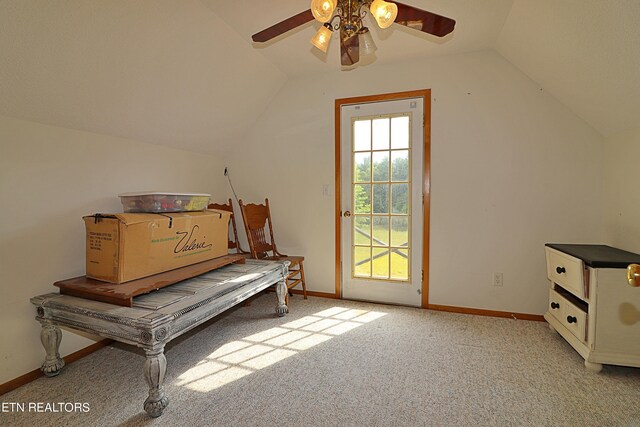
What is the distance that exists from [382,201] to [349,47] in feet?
5.25

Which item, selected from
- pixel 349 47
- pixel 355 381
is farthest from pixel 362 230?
pixel 349 47

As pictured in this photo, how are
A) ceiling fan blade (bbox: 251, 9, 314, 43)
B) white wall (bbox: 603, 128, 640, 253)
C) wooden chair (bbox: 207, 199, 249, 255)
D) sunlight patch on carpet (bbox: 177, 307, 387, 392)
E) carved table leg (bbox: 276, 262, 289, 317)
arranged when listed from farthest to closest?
wooden chair (bbox: 207, 199, 249, 255) → carved table leg (bbox: 276, 262, 289, 317) → white wall (bbox: 603, 128, 640, 253) → sunlight patch on carpet (bbox: 177, 307, 387, 392) → ceiling fan blade (bbox: 251, 9, 314, 43)

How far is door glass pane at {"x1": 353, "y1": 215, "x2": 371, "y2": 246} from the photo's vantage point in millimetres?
2981

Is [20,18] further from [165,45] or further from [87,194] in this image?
[87,194]

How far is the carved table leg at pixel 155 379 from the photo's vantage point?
1.42 meters

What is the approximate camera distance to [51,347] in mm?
1750

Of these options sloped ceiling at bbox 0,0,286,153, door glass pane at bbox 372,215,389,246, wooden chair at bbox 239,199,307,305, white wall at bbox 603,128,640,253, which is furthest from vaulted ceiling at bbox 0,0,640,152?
door glass pane at bbox 372,215,389,246

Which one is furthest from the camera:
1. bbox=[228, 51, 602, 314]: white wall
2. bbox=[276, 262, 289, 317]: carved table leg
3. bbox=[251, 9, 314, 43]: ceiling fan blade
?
bbox=[276, 262, 289, 317]: carved table leg

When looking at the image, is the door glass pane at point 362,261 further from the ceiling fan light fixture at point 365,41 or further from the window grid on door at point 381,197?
the ceiling fan light fixture at point 365,41

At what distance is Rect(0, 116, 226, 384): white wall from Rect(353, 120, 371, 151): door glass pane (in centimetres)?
197

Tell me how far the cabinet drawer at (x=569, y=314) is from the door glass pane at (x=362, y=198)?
1589 millimetres

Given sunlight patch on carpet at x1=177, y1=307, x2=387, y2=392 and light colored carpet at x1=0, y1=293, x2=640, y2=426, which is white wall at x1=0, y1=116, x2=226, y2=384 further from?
sunlight patch on carpet at x1=177, y1=307, x2=387, y2=392

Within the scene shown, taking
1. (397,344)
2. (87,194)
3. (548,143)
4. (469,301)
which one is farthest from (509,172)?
(87,194)

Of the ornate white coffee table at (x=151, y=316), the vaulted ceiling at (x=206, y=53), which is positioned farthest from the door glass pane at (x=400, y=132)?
the ornate white coffee table at (x=151, y=316)
